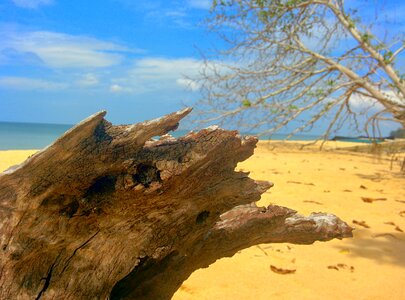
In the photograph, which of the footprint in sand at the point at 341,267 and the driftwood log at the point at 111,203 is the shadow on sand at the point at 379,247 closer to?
the footprint in sand at the point at 341,267

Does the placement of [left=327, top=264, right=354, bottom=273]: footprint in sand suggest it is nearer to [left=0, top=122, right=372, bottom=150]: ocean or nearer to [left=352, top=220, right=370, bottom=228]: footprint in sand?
[left=352, top=220, right=370, bottom=228]: footprint in sand

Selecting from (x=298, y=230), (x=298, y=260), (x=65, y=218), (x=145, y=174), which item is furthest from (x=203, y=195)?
(x=298, y=260)

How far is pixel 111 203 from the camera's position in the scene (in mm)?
1655

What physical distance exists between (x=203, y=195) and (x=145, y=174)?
337mm

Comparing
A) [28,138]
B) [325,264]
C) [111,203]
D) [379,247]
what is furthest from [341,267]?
[28,138]

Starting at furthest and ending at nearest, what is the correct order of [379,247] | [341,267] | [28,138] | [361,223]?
1. [28,138]
2. [361,223]
3. [379,247]
4. [341,267]

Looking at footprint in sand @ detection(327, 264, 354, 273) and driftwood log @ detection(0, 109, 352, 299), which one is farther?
footprint in sand @ detection(327, 264, 354, 273)

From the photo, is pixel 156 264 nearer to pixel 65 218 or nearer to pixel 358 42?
pixel 65 218

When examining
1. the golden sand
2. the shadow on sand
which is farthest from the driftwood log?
the shadow on sand

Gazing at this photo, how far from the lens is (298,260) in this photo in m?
3.65

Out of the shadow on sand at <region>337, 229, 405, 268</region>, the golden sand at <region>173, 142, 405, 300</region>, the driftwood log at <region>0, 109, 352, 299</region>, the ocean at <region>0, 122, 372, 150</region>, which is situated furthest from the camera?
the ocean at <region>0, 122, 372, 150</region>

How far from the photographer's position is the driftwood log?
1529 millimetres

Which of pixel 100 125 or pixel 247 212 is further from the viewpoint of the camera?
pixel 247 212

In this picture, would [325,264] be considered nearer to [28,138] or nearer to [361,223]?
[361,223]
